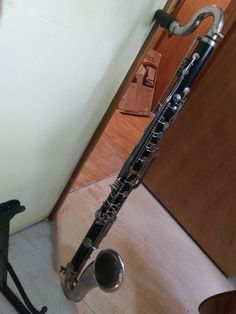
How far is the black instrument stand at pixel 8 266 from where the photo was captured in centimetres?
87

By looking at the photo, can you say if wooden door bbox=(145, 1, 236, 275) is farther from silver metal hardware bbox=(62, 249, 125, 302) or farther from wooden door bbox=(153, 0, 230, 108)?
wooden door bbox=(153, 0, 230, 108)

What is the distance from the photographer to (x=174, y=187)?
2.05m

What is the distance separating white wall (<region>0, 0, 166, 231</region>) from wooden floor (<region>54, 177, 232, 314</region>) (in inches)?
15.8

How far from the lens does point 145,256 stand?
5.51 ft

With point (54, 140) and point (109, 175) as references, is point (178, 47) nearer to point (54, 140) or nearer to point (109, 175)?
point (109, 175)

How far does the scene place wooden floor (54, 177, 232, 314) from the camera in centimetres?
143

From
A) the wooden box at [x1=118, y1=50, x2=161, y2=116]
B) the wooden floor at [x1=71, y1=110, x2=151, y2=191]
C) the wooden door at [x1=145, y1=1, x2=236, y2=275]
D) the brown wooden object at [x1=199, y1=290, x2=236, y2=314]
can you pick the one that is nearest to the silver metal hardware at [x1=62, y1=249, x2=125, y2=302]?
the brown wooden object at [x1=199, y1=290, x2=236, y2=314]

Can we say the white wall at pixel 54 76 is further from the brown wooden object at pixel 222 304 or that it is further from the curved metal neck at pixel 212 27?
the brown wooden object at pixel 222 304

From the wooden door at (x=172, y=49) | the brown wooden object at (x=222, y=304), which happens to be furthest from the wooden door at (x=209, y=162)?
the wooden door at (x=172, y=49)

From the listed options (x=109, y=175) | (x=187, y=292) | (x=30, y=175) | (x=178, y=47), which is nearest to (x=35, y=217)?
(x=30, y=175)

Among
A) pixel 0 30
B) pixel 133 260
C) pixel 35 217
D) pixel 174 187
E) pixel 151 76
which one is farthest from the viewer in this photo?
pixel 151 76

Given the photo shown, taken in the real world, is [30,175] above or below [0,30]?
below

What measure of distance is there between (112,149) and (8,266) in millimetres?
1424

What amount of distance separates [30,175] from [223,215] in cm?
125
